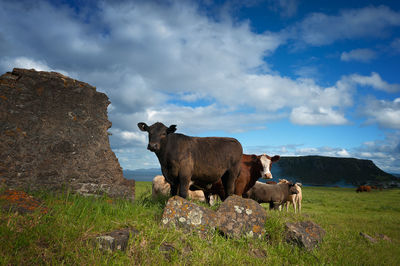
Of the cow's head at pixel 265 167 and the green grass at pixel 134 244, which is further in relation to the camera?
the cow's head at pixel 265 167

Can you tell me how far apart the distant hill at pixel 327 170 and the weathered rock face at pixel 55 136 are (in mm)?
104486

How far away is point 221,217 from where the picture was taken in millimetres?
6414

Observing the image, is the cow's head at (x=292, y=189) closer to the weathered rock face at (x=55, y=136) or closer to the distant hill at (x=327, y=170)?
the weathered rock face at (x=55, y=136)

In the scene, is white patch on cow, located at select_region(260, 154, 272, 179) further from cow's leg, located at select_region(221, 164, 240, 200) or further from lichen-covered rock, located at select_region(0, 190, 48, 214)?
lichen-covered rock, located at select_region(0, 190, 48, 214)

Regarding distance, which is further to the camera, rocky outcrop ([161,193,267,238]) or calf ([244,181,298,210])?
calf ([244,181,298,210])

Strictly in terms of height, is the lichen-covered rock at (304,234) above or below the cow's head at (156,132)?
below

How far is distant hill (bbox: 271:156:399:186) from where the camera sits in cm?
9881

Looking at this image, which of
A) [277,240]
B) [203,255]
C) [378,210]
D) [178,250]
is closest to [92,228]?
[178,250]

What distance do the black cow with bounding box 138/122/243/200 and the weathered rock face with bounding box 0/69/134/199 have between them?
1808 millimetres

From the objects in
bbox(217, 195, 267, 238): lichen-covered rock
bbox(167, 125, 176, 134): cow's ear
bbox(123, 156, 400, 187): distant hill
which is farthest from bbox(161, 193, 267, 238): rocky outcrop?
bbox(123, 156, 400, 187): distant hill

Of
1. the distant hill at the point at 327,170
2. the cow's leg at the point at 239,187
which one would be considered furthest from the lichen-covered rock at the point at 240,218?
the distant hill at the point at 327,170

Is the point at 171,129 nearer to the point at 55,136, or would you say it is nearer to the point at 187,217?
the point at 187,217

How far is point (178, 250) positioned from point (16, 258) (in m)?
2.65

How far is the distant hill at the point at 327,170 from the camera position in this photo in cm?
9881
